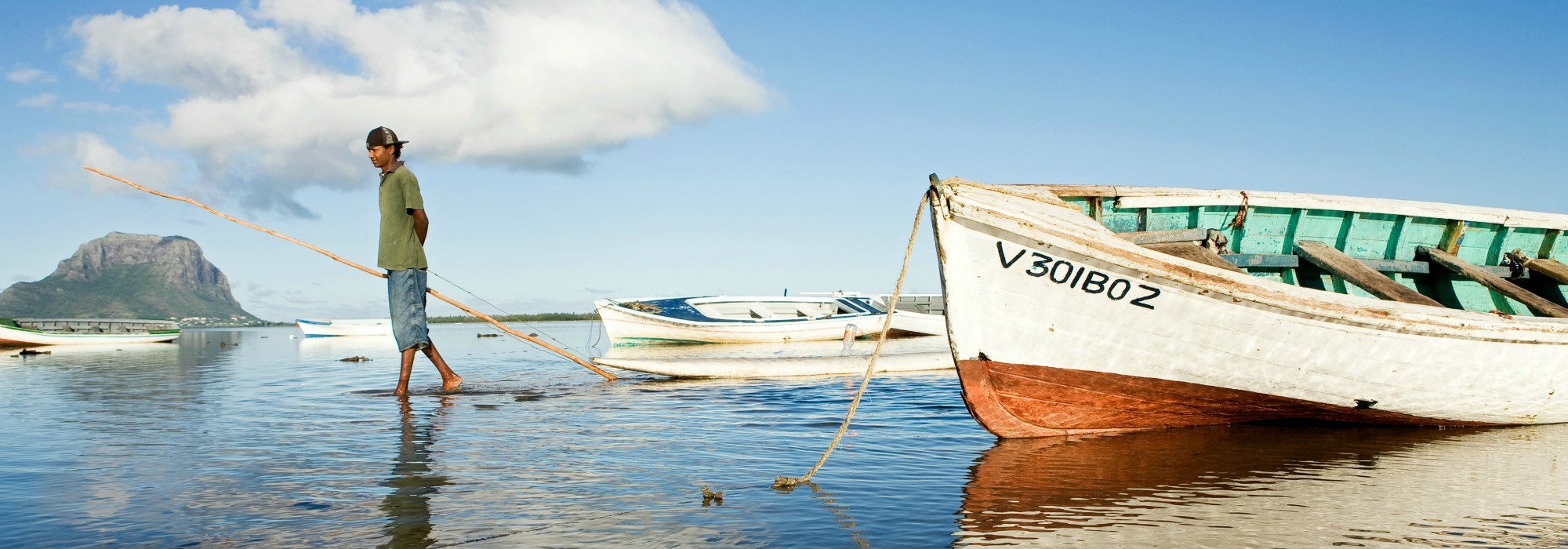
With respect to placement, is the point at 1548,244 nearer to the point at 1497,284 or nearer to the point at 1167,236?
the point at 1497,284

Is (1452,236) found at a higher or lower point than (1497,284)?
higher

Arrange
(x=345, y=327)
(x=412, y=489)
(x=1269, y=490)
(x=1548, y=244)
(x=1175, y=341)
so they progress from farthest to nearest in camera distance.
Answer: (x=345, y=327) → (x=1548, y=244) → (x=1175, y=341) → (x=1269, y=490) → (x=412, y=489)

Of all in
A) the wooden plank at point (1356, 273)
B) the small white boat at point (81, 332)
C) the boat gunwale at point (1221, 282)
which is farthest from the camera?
the small white boat at point (81, 332)

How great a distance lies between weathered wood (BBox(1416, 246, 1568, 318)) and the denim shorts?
941 cm

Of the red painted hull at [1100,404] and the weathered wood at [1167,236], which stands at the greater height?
the weathered wood at [1167,236]

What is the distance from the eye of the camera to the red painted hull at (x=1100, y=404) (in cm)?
621

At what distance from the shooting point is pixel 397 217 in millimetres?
8164

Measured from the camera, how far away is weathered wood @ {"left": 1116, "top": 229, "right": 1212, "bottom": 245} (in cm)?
780

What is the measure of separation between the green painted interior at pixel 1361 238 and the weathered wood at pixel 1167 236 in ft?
1.29

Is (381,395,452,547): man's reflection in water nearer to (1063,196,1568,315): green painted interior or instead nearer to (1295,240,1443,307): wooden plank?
(1063,196,1568,315): green painted interior

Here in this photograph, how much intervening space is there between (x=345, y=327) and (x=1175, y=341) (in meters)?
40.7

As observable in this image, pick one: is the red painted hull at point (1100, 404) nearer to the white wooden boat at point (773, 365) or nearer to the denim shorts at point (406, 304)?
the white wooden boat at point (773, 365)

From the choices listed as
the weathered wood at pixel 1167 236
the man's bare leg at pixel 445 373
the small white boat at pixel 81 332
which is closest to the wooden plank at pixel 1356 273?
the weathered wood at pixel 1167 236

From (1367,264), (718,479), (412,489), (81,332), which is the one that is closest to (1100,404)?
(718,479)
